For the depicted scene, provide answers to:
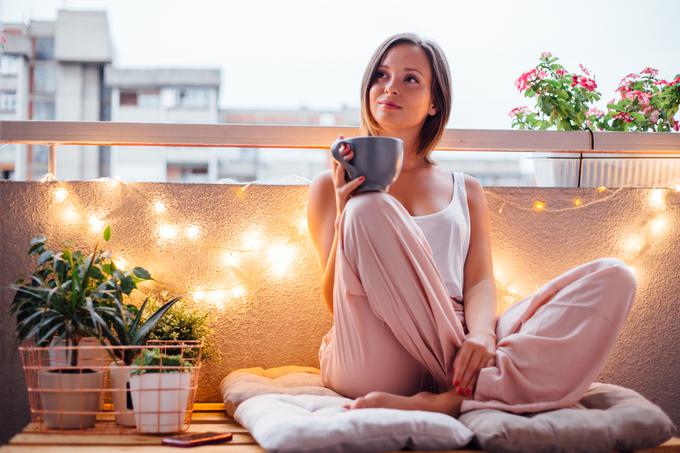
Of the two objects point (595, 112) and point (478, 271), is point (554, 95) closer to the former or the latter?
point (595, 112)

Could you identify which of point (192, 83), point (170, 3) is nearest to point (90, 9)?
point (192, 83)

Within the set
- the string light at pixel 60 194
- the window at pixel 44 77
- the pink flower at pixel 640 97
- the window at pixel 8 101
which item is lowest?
the string light at pixel 60 194

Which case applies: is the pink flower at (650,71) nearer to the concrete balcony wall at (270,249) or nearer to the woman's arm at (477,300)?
the concrete balcony wall at (270,249)

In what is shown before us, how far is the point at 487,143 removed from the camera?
2.04m

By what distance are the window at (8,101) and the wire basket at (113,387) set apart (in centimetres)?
1218

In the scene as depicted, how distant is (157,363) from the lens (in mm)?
1551

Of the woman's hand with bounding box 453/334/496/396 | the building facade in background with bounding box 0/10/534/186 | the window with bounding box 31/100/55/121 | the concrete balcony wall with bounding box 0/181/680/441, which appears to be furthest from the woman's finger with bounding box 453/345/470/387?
the window with bounding box 31/100/55/121

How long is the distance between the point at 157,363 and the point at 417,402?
1.66 ft

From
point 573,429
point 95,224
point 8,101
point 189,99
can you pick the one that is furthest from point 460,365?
point 8,101

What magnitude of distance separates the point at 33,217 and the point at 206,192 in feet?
1.37

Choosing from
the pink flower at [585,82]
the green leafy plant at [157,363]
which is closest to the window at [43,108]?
the pink flower at [585,82]

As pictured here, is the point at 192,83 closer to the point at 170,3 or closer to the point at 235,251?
the point at 170,3

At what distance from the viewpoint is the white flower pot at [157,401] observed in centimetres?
152

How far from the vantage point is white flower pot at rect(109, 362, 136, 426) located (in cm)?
162
